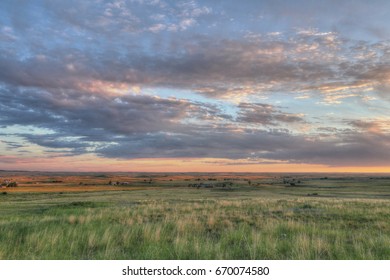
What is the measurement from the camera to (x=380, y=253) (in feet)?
32.1

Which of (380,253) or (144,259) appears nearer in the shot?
(144,259)

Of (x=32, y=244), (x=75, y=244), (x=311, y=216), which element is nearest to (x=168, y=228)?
(x=75, y=244)

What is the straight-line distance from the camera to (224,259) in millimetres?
9062

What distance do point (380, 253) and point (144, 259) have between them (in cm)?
667

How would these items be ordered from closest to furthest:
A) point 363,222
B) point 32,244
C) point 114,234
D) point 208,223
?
point 32,244 → point 114,234 → point 208,223 → point 363,222

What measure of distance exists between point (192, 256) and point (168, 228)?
536cm

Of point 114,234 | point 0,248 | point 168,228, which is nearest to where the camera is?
point 0,248

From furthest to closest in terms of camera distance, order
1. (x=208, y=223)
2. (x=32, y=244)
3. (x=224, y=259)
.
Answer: (x=208, y=223) → (x=32, y=244) → (x=224, y=259)

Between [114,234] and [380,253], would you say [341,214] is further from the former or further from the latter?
[114,234]

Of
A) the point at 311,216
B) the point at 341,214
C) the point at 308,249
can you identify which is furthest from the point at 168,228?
the point at 341,214

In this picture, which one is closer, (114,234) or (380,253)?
(380,253)
